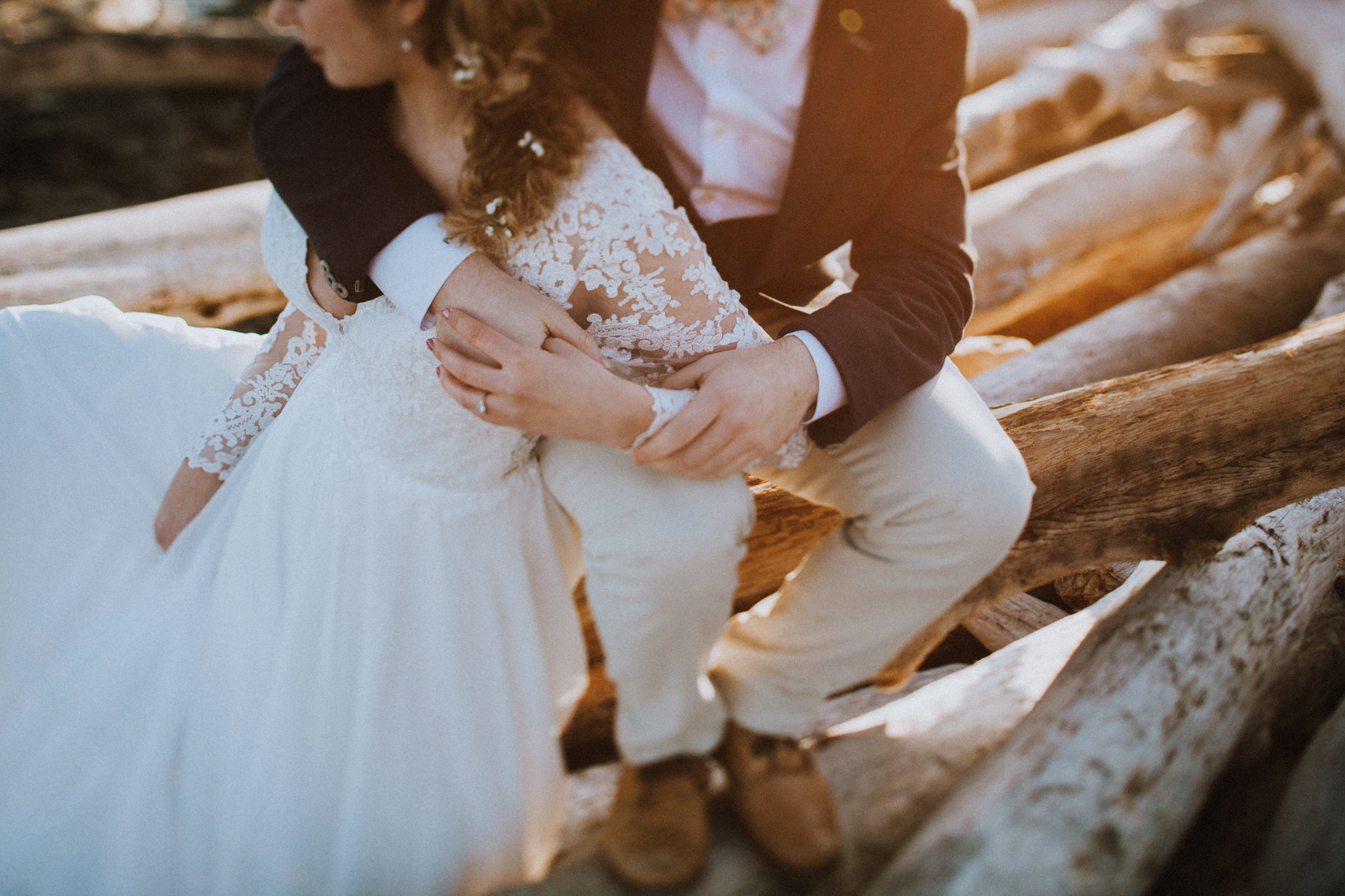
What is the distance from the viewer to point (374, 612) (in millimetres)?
1166

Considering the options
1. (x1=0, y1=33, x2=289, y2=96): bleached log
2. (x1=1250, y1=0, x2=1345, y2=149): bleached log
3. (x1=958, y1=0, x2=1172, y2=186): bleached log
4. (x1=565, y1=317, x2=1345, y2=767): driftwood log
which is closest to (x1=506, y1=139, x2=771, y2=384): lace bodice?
(x1=565, y1=317, x2=1345, y2=767): driftwood log

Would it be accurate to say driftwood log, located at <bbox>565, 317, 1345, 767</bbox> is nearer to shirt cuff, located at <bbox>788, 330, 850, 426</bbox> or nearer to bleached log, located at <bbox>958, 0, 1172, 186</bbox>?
shirt cuff, located at <bbox>788, 330, 850, 426</bbox>

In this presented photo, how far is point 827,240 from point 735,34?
0.36 m

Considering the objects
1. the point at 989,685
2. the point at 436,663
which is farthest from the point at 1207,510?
the point at 436,663

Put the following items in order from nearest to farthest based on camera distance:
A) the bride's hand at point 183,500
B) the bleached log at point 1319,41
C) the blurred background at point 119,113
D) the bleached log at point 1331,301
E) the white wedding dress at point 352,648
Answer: the white wedding dress at point 352,648, the bride's hand at point 183,500, the bleached log at point 1331,301, the bleached log at point 1319,41, the blurred background at point 119,113

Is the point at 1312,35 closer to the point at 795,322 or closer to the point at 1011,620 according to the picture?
the point at 1011,620

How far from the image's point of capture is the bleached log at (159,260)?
7.95 ft

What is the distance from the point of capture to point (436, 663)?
1.16 metres

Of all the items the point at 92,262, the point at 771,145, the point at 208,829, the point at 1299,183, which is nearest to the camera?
the point at 208,829

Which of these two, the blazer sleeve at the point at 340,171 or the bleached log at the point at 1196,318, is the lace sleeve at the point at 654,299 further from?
the bleached log at the point at 1196,318

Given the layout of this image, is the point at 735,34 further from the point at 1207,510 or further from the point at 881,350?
the point at 1207,510

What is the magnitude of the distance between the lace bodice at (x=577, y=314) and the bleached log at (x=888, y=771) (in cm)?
51

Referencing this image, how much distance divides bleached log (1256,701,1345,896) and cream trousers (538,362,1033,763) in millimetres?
590

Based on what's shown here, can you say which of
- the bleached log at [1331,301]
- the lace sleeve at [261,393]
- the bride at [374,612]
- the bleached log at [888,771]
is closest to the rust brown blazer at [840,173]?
the bride at [374,612]
